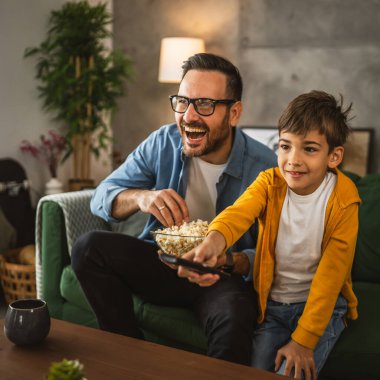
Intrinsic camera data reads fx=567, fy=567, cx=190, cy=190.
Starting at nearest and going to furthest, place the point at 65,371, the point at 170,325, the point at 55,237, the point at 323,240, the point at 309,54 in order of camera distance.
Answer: the point at 65,371, the point at 323,240, the point at 170,325, the point at 55,237, the point at 309,54

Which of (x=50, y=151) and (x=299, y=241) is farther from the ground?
(x=299, y=241)

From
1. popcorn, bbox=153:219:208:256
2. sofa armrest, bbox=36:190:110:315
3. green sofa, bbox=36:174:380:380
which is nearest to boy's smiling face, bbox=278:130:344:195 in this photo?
popcorn, bbox=153:219:208:256

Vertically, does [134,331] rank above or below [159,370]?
below

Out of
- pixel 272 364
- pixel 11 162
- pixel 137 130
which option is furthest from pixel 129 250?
pixel 137 130

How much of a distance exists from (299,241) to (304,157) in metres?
0.26

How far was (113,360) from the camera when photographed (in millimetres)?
1243

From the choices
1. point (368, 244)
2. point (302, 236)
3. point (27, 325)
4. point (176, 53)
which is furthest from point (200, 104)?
point (176, 53)

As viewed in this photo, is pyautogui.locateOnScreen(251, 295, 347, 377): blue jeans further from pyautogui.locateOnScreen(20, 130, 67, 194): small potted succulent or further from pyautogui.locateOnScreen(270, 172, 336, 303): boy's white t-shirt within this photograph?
pyautogui.locateOnScreen(20, 130, 67, 194): small potted succulent

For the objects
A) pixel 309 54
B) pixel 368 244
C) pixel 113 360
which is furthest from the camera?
pixel 309 54

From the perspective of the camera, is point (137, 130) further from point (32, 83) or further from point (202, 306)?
point (202, 306)

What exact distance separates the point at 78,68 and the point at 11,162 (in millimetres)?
849

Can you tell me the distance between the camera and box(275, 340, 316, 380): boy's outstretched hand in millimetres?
1513

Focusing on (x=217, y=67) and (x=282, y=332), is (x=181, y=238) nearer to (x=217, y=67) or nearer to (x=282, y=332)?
(x=282, y=332)

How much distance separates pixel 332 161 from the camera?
1.62 m
